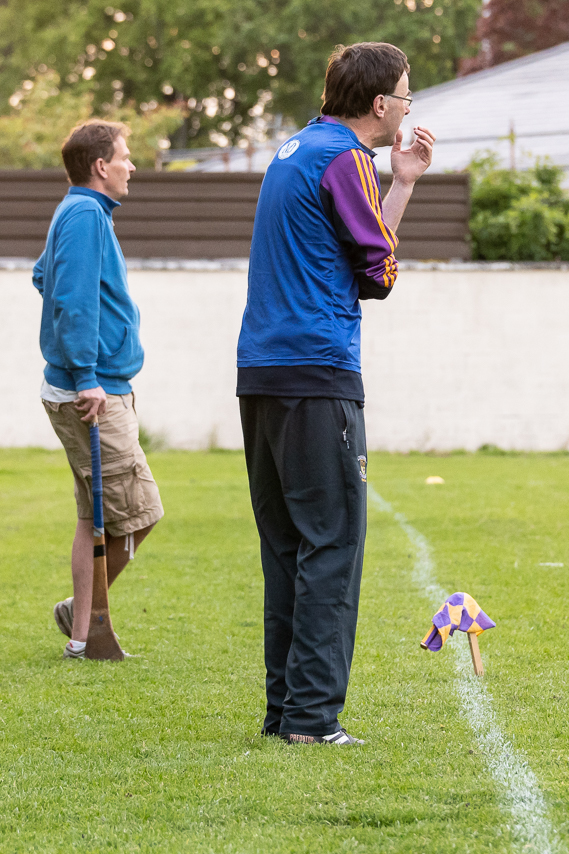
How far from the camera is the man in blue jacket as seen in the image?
4.21 meters

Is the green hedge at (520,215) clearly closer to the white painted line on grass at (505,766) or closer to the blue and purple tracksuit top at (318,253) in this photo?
the white painted line on grass at (505,766)

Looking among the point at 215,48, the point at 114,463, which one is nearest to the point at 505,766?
the point at 114,463

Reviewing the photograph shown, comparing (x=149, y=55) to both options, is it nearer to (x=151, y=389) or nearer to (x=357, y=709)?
(x=151, y=389)

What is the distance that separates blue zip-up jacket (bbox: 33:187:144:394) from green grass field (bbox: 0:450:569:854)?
4.00 feet

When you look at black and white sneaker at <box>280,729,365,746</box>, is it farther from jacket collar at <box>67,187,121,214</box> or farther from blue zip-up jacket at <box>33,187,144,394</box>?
jacket collar at <box>67,187,121,214</box>

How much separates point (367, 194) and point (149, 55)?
3876cm

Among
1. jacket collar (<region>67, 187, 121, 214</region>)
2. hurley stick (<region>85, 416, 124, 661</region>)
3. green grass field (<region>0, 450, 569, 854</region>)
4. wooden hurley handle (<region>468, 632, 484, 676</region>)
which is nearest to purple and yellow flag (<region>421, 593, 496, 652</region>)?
wooden hurley handle (<region>468, 632, 484, 676</region>)

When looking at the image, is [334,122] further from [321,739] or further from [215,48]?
[215,48]

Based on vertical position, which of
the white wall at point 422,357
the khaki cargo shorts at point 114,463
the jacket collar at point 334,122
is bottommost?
the white wall at point 422,357

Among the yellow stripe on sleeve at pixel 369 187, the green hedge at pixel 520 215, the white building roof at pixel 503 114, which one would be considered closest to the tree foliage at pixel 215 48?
the white building roof at pixel 503 114

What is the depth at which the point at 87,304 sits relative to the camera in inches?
165

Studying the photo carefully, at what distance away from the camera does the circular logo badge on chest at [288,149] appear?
3096mm

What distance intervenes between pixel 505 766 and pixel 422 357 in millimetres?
12763

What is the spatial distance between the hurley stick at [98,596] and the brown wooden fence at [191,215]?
11.5 metres
